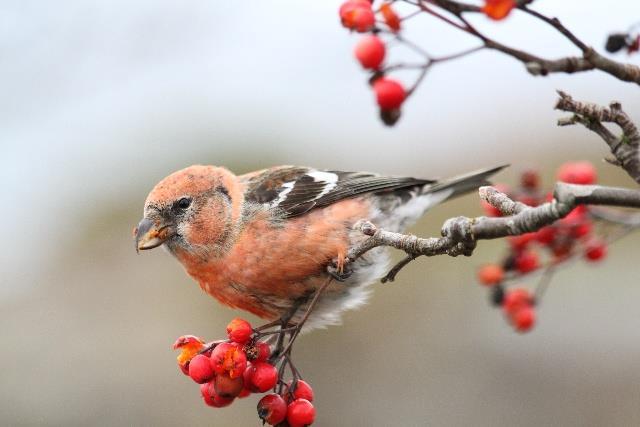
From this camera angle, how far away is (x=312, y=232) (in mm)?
3531

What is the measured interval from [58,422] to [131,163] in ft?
14.0

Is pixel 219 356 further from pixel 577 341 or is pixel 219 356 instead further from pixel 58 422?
pixel 58 422

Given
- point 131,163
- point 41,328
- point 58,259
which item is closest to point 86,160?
point 131,163

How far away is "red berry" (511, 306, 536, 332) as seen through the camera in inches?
127

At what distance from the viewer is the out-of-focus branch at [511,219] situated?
153 centimetres

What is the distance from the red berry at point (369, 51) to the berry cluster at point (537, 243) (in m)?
0.95

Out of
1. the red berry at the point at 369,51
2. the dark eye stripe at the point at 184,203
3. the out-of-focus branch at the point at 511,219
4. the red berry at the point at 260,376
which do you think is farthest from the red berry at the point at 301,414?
the dark eye stripe at the point at 184,203

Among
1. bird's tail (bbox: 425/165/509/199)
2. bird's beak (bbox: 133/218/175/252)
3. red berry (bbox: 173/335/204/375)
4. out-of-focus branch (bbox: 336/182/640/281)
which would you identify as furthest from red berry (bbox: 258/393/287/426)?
bird's tail (bbox: 425/165/509/199)

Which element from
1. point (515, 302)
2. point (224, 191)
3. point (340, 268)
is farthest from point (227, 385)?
point (224, 191)

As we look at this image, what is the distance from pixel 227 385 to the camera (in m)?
2.46

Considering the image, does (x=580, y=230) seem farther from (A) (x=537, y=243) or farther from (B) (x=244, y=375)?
(B) (x=244, y=375)

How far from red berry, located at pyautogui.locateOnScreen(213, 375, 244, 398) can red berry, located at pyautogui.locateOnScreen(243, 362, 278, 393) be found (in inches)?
1.7

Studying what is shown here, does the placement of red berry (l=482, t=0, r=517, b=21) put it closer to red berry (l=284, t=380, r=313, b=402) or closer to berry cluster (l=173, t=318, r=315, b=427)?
berry cluster (l=173, t=318, r=315, b=427)

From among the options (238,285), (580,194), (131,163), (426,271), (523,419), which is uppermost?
(580,194)
